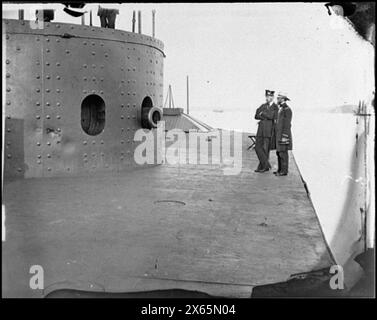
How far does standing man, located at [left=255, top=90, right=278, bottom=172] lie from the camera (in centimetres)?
841

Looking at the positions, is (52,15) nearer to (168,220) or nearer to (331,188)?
(168,220)

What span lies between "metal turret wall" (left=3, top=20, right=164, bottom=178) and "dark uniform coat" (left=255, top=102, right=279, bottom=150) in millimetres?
2244

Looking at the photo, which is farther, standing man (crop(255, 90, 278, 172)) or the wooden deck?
standing man (crop(255, 90, 278, 172))

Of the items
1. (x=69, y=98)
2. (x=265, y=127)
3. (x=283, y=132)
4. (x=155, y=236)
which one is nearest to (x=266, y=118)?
(x=265, y=127)

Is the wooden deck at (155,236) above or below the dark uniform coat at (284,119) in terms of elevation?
below

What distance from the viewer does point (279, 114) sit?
24.9 feet

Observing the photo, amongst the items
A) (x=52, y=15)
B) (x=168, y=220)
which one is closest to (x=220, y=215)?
(x=168, y=220)

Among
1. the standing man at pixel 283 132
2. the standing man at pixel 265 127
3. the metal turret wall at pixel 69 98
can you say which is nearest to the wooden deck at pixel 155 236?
the metal turret wall at pixel 69 98

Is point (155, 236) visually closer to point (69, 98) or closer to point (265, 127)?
point (69, 98)

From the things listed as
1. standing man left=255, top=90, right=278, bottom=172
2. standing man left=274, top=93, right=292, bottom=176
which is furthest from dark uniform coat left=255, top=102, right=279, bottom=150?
standing man left=274, top=93, right=292, bottom=176

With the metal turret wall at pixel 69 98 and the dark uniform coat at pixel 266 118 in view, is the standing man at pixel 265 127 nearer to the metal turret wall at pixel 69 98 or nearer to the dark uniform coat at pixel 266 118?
the dark uniform coat at pixel 266 118

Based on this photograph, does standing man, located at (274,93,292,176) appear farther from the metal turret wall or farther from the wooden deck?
the metal turret wall

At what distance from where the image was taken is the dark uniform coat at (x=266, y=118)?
8414 mm

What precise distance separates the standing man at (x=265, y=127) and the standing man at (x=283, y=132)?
49 centimetres
